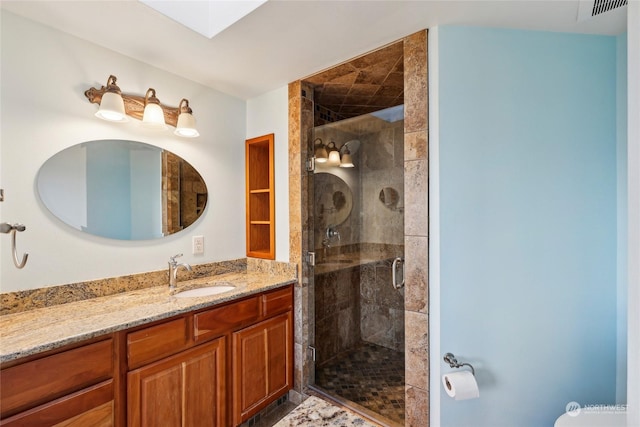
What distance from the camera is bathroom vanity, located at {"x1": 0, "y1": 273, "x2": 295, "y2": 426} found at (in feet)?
3.44

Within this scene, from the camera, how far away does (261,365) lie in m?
1.85

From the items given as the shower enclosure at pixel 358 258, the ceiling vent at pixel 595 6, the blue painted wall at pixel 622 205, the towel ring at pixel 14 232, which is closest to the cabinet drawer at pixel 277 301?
the shower enclosure at pixel 358 258

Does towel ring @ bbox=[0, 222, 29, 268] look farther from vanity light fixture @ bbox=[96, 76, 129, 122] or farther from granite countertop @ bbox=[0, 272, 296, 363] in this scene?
vanity light fixture @ bbox=[96, 76, 129, 122]

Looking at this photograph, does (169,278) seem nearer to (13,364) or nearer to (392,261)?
(13,364)

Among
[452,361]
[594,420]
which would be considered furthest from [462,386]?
[594,420]

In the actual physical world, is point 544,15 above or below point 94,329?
above

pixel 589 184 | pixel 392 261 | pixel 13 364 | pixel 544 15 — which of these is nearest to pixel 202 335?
pixel 13 364

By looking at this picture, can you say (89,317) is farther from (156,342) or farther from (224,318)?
(224,318)

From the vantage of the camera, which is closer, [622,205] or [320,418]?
[320,418]

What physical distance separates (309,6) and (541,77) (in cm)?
124

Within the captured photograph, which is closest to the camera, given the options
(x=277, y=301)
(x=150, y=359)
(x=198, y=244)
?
(x=150, y=359)

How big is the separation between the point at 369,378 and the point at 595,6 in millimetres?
2556

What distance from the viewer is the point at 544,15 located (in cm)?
133

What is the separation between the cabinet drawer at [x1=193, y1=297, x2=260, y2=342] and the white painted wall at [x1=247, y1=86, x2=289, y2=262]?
0.50 m
